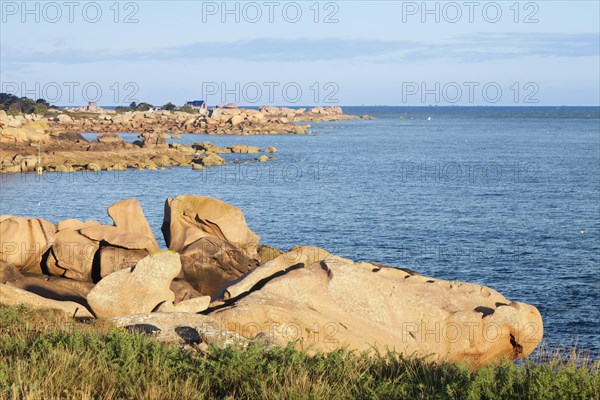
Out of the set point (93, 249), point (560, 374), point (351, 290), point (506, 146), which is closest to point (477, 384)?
point (560, 374)

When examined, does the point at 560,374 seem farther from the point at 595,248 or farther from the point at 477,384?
the point at 595,248

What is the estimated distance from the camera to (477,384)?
9836 mm

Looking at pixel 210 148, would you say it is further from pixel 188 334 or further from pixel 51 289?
pixel 188 334

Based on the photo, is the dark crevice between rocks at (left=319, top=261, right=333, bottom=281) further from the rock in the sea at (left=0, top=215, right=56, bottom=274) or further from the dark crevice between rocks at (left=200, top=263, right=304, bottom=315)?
the rock in the sea at (left=0, top=215, right=56, bottom=274)

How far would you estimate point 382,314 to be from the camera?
18531 mm

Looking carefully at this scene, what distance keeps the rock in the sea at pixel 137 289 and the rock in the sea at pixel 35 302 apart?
1.59 feet

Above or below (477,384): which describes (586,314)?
below

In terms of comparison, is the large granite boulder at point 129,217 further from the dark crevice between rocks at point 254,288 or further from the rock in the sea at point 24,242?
the dark crevice between rocks at point 254,288

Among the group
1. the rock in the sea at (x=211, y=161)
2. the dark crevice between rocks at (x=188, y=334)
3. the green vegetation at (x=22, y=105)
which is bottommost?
the dark crevice between rocks at (x=188, y=334)

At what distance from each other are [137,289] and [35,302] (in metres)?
2.53

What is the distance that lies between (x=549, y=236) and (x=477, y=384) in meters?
37.4

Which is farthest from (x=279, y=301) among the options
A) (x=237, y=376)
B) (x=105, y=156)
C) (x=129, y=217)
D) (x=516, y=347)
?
(x=105, y=156)

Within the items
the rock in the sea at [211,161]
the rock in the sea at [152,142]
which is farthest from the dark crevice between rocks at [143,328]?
the rock in the sea at [152,142]

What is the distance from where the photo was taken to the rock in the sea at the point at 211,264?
2650cm
